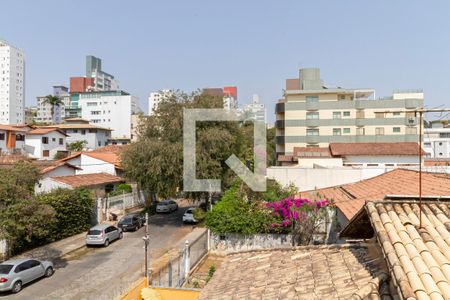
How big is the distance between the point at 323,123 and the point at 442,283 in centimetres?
5120

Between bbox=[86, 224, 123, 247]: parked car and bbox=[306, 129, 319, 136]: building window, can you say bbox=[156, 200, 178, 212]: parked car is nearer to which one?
bbox=[86, 224, 123, 247]: parked car

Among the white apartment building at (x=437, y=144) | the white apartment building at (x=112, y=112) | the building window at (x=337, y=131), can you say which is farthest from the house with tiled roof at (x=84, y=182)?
the white apartment building at (x=112, y=112)

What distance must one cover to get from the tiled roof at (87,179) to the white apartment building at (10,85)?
103639 millimetres

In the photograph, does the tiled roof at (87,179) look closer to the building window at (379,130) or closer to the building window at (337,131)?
the building window at (337,131)

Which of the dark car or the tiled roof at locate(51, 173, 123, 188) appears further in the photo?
the tiled roof at locate(51, 173, 123, 188)

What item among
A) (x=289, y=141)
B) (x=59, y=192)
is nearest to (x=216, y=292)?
(x=59, y=192)

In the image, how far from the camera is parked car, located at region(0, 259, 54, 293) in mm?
15086

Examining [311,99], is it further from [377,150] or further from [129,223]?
[129,223]

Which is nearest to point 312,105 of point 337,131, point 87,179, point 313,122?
point 313,122

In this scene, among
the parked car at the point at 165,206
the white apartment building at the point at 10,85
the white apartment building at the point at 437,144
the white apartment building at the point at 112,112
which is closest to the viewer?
the parked car at the point at 165,206

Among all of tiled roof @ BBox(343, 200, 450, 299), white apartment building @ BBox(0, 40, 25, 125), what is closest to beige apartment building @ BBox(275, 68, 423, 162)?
tiled roof @ BBox(343, 200, 450, 299)

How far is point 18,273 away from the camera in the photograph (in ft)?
51.2

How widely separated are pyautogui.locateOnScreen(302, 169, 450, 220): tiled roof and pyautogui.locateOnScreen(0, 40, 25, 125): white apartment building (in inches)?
4906

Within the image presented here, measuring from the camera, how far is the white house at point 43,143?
177ft
